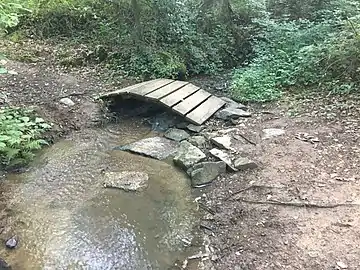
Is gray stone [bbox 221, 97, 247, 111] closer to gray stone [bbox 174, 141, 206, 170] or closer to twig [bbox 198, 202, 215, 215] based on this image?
gray stone [bbox 174, 141, 206, 170]

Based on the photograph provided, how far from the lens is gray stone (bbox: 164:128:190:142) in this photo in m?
6.07

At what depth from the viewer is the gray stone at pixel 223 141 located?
5453 millimetres

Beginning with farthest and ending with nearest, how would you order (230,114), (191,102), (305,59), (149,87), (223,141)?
(305,59), (149,87), (191,102), (230,114), (223,141)

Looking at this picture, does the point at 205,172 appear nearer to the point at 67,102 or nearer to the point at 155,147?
the point at 155,147

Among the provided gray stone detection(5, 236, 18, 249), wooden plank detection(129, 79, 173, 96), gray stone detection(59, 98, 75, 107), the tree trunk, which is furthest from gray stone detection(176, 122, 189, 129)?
gray stone detection(5, 236, 18, 249)

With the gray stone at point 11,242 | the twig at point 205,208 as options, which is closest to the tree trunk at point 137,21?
the twig at point 205,208

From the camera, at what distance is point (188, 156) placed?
5.29 meters

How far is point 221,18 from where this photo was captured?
30.7 feet

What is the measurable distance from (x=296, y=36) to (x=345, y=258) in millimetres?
5982

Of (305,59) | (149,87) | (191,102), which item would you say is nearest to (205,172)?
(191,102)

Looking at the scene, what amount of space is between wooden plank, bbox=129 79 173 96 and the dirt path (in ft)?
5.71

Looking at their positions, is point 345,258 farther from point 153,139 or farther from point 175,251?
point 153,139

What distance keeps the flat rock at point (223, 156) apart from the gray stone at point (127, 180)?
Answer: 93 centimetres

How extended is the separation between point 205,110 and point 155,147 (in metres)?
1.27
